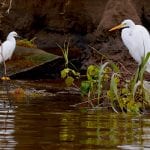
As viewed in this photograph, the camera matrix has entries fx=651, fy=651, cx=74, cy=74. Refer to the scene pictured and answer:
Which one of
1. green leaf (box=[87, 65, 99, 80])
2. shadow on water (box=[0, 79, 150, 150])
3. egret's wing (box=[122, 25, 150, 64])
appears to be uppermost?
egret's wing (box=[122, 25, 150, 64])

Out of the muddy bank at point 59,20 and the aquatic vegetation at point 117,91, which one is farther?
the muddy bank at point 59,20

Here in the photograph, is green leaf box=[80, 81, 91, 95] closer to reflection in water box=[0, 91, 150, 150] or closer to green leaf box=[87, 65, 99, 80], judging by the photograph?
green leaf box=[87, 65, 99, 80]

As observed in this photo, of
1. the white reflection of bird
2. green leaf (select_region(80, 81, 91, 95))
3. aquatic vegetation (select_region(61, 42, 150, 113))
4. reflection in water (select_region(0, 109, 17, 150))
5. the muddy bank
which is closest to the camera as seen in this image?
reflection in water (select_region(0, 109, 17, 150))

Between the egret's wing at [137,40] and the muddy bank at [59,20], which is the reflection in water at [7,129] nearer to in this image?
the egret's wing at [137,40]

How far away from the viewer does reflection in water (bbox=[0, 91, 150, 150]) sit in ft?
17.3

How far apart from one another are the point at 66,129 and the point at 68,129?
0.02m

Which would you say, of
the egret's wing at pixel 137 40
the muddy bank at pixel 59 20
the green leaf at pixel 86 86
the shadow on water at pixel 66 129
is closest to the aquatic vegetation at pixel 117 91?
the green leaf at pixel 86 86

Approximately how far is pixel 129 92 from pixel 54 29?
1225 centimetres

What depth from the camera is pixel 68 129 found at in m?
6.40

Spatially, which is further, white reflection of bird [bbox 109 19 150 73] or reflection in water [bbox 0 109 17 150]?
white reflection of bird [bbox 109 19 150 73]

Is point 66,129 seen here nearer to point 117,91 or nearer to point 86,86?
point 117,91

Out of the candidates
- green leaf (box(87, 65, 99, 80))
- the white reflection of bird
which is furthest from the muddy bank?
green leaf (box(87, 65, 99, 80))

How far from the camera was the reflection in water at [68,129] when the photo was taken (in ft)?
17.3

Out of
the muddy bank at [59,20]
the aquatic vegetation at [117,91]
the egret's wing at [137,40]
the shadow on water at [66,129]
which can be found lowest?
the shadow on water at [66,129]
